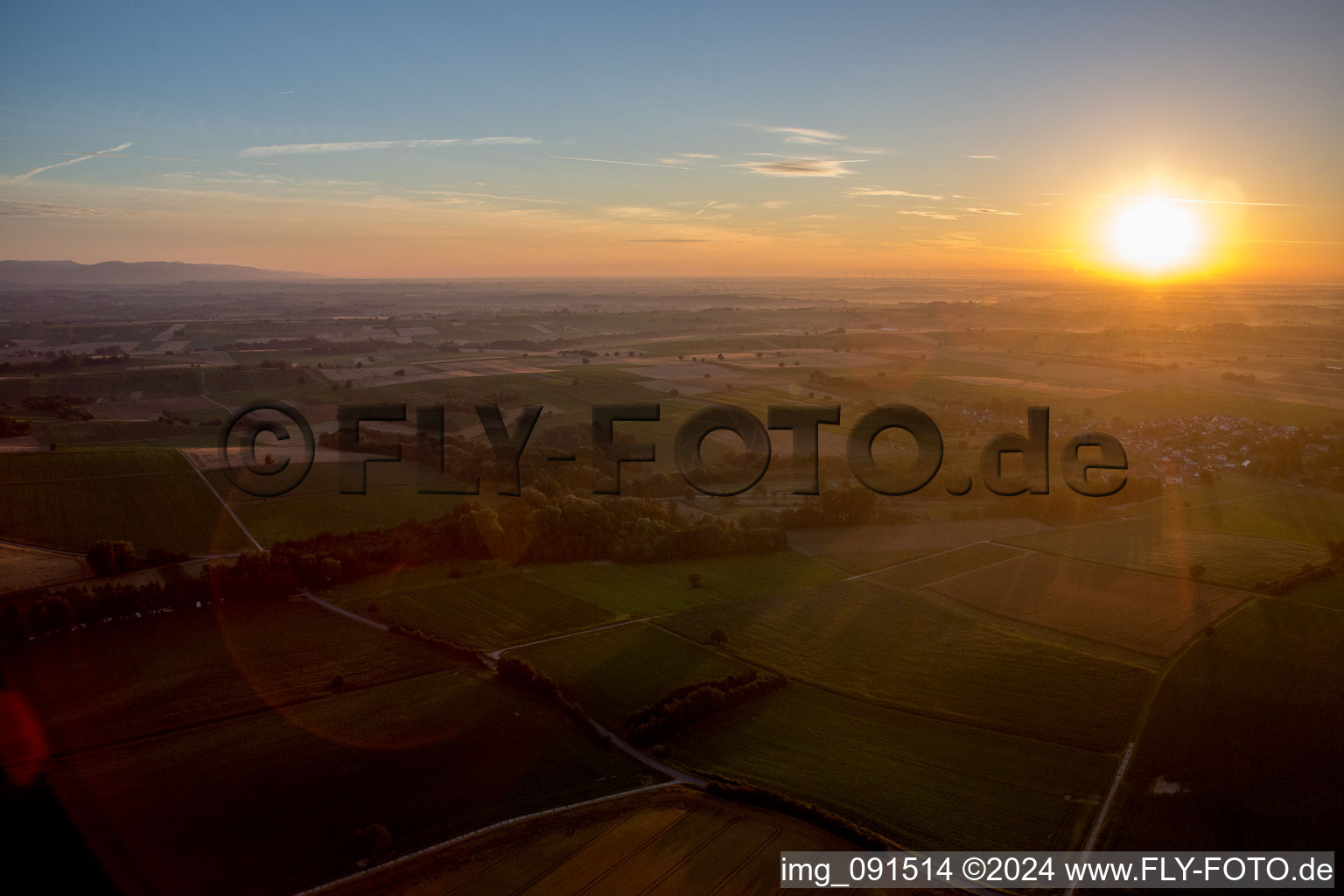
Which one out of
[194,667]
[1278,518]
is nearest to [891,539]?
[1278,518]

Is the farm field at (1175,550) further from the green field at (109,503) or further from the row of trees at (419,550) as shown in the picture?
the green field at (109,503)

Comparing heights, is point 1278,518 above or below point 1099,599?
above

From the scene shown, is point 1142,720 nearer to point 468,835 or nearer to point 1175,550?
A: point 1175,550

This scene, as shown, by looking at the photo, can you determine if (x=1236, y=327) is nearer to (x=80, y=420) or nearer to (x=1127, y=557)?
(x=1127, y=557)

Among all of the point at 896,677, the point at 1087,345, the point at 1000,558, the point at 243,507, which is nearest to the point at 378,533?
the point at 243,507

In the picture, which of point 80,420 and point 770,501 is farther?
point 80,420

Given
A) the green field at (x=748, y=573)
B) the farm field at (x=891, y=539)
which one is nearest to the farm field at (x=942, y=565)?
the farm field at (x=891, y=539)
